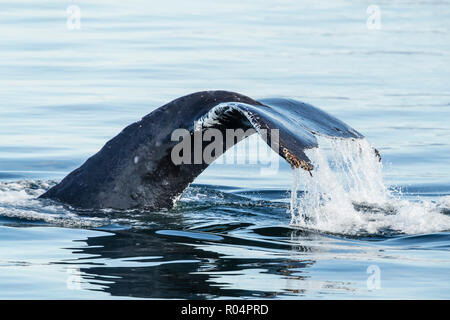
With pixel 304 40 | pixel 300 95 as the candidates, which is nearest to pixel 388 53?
pixel 304 40

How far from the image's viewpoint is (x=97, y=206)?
7.95 metres

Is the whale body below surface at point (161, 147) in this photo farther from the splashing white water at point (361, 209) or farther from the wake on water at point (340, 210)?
the splashing white water at point (361, 209)

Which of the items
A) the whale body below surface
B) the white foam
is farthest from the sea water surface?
the whale body below surface

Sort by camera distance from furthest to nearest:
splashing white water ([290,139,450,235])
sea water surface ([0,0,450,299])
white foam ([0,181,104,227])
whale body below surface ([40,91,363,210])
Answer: white foam ([0,181,104,227])
splashing white water ([290,139,450,235])
whale body below surface ([40,91,363,210])
sea water surface ([0,0,450,299])

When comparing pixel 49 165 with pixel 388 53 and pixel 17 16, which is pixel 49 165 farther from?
pixel 17 16

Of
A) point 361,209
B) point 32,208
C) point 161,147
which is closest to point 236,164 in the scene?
point 361,209

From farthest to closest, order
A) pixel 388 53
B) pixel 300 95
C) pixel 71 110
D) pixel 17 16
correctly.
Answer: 1. pixel 17 16
2. pixel 388 53
3. pixel 300 95
4. pixel 71 110

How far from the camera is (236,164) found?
12.9 m

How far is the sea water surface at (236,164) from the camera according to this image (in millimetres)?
6785

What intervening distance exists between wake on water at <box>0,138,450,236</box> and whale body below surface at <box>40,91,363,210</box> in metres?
0.11

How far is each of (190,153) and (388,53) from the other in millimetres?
15736

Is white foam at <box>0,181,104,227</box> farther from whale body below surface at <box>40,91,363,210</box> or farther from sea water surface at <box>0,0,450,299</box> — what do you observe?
whale body below surface at <box>40,91,363,210</box>

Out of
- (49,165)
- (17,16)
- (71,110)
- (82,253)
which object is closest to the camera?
(82,253)

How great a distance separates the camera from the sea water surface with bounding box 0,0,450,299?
6.79 m
